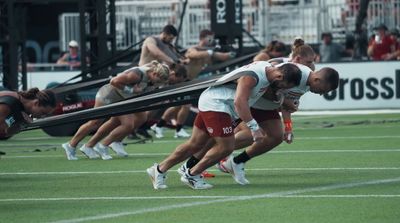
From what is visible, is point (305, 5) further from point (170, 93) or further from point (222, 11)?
point (170, 93)

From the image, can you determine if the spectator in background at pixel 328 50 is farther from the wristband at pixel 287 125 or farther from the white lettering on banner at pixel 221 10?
the wristband at pixel 287 125

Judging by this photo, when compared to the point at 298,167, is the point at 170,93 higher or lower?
higher

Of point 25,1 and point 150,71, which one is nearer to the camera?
point 150,71

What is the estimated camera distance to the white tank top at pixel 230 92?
15219 mm

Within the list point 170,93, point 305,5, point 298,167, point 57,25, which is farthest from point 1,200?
point 57,25

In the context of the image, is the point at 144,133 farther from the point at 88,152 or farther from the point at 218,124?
the point at 218,124

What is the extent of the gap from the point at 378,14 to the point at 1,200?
2291 centimetres

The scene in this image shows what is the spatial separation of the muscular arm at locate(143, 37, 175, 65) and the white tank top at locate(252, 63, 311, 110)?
8507 millimetres

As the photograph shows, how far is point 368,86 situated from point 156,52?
9.90 m

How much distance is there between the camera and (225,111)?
15.4 metres

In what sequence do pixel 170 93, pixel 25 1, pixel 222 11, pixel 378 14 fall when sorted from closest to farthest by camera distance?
pixel 170 93, pixel 25 1, pixel 222 11, pixel 378 14

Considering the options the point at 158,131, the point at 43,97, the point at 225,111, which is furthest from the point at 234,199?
the point at 158,131

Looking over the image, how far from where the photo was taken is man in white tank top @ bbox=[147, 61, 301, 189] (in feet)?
49.2

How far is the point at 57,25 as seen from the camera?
139 ft
